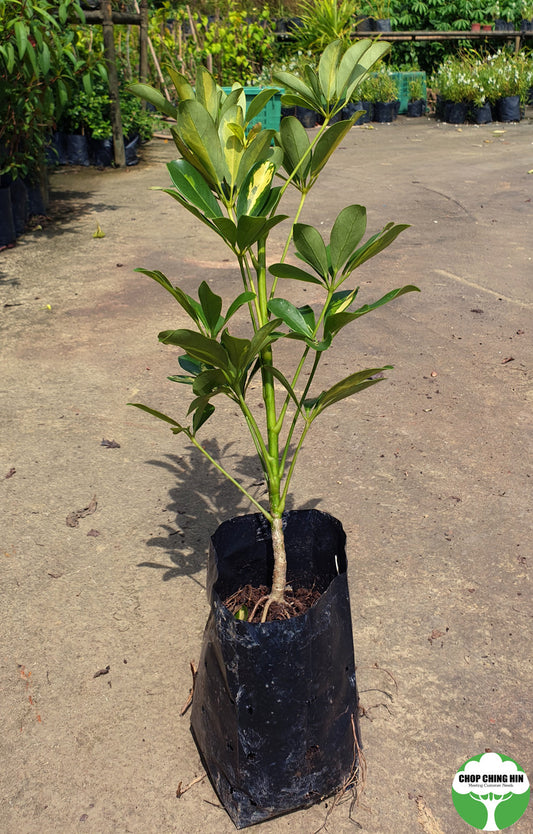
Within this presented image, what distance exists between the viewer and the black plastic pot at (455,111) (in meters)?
12.2

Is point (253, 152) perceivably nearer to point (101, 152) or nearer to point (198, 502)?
point (198, 502)

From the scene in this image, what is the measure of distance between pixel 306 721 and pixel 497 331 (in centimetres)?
341

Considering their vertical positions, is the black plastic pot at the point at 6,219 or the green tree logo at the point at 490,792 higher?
the black plastic pot at the point at 6,219

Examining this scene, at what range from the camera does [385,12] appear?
15688 mm

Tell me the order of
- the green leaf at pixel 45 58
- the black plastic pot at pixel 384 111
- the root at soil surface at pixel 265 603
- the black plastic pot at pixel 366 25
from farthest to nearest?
the black plastic pot at pixel 366 25 → the black plastic pot at pixel 384 111 → the green leaf at pixel 45 58 → the root at soil surface at pixel 265 603

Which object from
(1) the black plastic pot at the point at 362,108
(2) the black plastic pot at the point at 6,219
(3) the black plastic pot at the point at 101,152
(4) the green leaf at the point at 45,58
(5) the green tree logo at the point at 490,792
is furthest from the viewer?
(1) the black plastic pot at the point at 362,108

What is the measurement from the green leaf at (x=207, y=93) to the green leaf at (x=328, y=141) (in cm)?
24

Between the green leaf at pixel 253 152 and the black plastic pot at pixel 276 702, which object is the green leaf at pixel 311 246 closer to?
the green leaf at pixel 253 152

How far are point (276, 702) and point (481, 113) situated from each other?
39.8 feet

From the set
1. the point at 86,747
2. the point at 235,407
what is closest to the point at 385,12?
the point at 235,407


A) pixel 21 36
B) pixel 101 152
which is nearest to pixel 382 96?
pixel 101 152

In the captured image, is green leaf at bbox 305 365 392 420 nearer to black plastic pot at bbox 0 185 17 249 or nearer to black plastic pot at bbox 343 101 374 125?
black plastic pot at bbox 0 185 17 249

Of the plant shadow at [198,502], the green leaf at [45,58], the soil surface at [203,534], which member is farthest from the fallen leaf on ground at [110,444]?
the green leaf at [45,58]

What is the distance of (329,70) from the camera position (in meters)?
1.73
